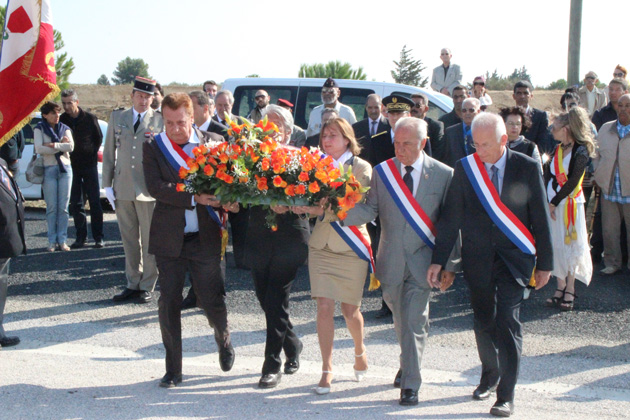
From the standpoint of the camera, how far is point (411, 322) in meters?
5.02

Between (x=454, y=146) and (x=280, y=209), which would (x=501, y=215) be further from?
(x=454, y=146)

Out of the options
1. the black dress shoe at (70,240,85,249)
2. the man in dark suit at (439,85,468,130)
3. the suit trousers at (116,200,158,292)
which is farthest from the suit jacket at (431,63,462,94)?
the suit trousers at (116,200,158,292)

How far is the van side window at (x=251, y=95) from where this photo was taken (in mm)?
11837

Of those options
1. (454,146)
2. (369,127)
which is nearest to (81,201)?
(369,127)

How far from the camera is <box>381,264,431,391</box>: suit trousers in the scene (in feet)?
16.2

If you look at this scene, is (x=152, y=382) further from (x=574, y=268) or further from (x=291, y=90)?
(x=291, y=90)

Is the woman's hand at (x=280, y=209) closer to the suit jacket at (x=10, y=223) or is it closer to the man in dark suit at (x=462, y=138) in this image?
the suit jacket at (x=10, y=223)

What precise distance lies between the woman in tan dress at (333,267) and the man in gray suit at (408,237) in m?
0.18

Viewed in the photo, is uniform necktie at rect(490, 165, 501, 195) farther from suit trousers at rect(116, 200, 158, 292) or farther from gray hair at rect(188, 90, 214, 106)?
suit trousers at rect(116, 200, 158, 292)

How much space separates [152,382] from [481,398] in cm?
246

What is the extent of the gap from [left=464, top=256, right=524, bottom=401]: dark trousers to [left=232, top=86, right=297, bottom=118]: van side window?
742 cm

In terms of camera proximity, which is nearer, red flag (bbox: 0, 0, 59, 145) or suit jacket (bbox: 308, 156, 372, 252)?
suit jacket (bbox: 308, 156, 372, 252)

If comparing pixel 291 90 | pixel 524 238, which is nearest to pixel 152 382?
pixel 524 238

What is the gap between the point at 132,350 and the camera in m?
6.22
